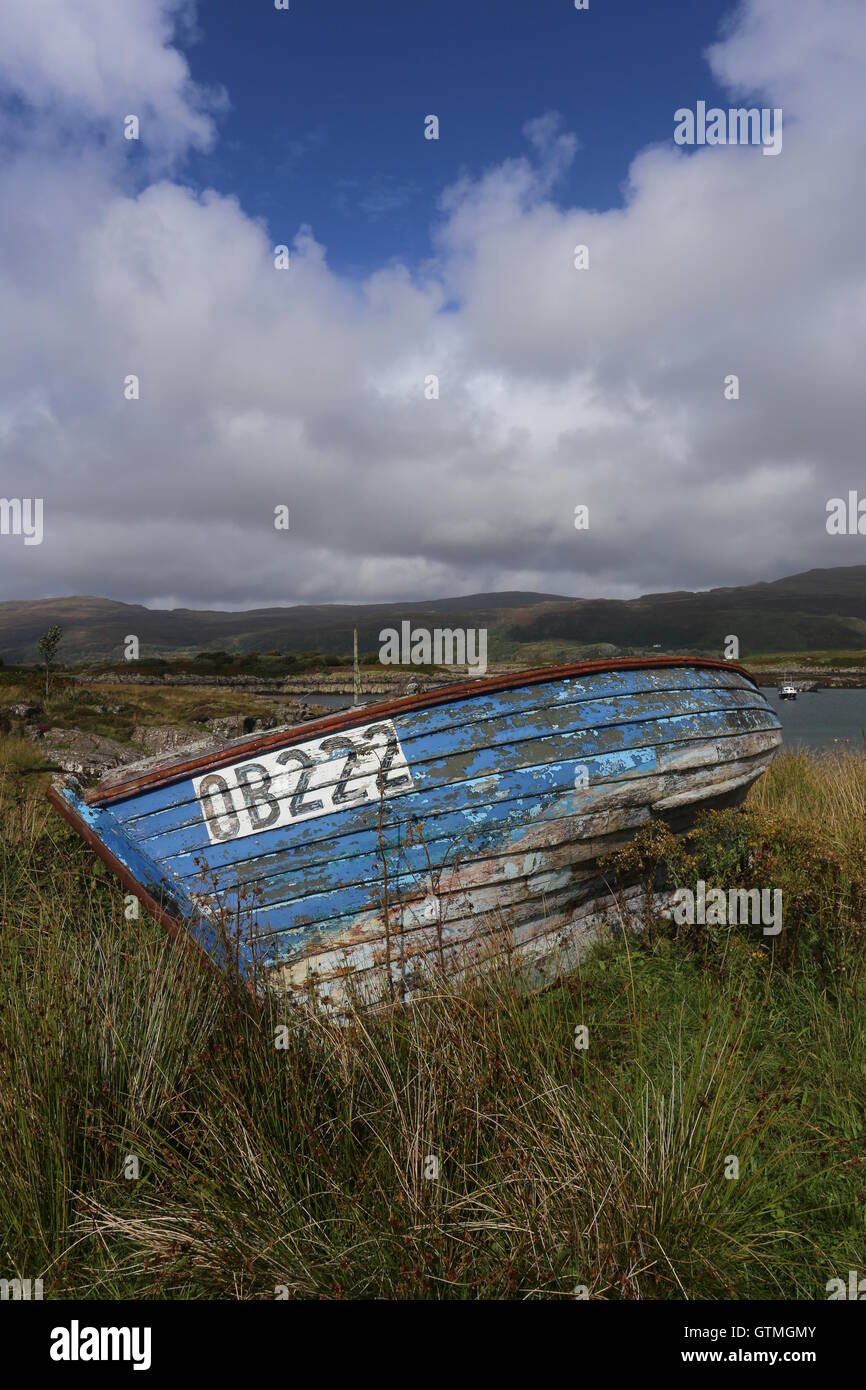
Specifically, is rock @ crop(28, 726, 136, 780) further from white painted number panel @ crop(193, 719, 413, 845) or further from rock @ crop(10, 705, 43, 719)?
white painted number panel @ crop(193, 719, 413, 845)

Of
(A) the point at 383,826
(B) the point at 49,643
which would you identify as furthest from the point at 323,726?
(B) the point at 49,643

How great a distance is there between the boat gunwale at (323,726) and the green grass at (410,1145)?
0.91 meters

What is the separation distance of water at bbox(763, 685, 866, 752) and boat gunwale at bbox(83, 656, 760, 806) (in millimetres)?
22287

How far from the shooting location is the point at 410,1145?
2760mm

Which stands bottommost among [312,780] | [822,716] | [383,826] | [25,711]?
[822,716]

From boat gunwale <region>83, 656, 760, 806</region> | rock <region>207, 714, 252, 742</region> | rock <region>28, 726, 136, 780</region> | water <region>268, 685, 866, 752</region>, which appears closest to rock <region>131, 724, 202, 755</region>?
rock <region>207, 714, 252, 742</region>

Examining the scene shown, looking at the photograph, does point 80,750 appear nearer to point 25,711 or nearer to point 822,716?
point 25,711

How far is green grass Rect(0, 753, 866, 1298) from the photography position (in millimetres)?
2521

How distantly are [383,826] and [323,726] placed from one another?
2.33 feet

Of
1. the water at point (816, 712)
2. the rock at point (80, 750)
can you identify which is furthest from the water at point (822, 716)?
the rock at point (80, 750)

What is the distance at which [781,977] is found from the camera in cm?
468

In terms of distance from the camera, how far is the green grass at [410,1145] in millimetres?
2521

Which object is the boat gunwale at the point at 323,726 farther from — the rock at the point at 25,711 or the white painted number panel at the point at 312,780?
the rock at the point at 25,711

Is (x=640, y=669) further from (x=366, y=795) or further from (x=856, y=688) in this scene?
(x=856, y=688)
